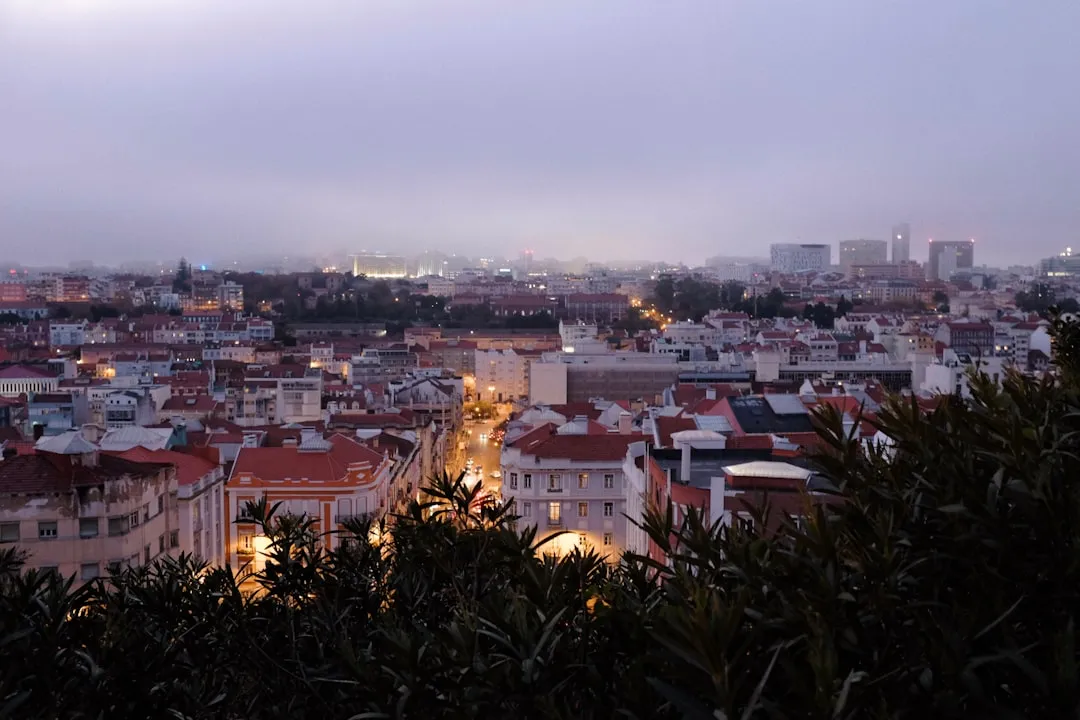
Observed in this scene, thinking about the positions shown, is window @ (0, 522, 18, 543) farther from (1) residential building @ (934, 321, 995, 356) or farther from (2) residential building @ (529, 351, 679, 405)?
(1) residential building @ (934, 321, 995, 356)

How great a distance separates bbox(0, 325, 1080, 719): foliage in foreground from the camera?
225 cm

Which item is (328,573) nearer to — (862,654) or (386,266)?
(862,654)

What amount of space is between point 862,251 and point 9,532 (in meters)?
133

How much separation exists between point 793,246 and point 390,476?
14006 cm

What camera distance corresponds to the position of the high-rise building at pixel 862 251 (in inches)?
5187

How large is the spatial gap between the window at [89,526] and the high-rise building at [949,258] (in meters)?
113

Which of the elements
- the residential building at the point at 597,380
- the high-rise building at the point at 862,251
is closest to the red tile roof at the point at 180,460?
the residential building at the point at 597,380

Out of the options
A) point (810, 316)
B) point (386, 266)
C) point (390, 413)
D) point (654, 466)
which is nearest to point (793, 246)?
point (386, 266)

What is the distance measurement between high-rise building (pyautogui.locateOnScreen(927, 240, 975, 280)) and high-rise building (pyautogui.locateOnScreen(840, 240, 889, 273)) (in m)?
9.60

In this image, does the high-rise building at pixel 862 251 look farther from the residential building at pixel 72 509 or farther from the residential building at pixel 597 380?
the residential building at pixel 72 509

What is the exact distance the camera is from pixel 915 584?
2.63 m

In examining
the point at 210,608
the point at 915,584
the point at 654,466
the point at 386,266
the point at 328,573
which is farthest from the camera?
the point at 386,266

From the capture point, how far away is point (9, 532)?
8.47m

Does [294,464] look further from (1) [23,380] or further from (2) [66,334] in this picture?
(2) [66,334]
